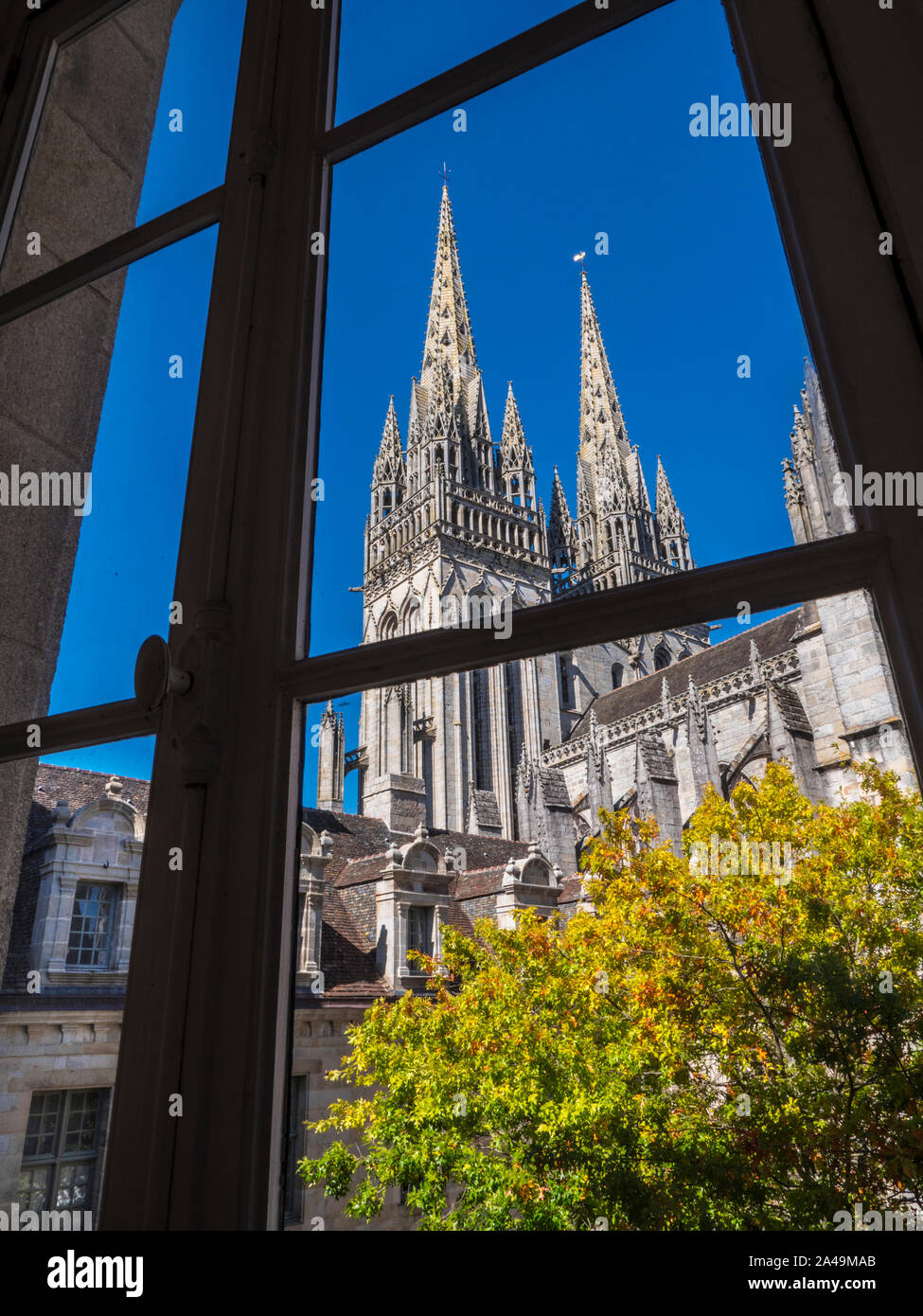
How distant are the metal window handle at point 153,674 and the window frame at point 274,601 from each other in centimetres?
2

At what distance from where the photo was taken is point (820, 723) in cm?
102

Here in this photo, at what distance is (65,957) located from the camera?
138 cm

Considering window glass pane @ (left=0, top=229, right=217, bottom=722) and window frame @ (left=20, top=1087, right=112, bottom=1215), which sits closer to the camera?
window frame @ (left=20, top=1087, right=112, bottom=1215)

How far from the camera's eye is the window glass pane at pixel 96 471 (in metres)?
1.69

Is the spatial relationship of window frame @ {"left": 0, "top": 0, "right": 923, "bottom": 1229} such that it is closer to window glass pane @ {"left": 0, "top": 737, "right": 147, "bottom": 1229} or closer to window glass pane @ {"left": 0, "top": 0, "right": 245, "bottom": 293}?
window glass pane @ {"left": 0, "top": 737, "right": 147, "bottom": 1229}

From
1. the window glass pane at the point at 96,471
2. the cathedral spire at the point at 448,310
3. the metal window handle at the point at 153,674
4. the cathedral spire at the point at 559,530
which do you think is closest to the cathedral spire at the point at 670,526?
the cathedral spire at the point at 559,530

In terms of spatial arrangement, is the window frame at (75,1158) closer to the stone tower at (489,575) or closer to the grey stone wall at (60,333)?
the grey stone wall at (60,333)

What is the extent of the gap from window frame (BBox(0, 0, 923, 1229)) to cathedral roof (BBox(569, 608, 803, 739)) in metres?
0.06

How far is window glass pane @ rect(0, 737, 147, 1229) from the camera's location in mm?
1201

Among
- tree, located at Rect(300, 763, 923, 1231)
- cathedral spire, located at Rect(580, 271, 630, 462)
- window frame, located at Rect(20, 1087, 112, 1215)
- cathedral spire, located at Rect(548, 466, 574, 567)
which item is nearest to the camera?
tree, located at Rect(300, 763, 923, 1231)

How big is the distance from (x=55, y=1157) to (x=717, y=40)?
2019 millimetres

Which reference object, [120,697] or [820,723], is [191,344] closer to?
[120,697]

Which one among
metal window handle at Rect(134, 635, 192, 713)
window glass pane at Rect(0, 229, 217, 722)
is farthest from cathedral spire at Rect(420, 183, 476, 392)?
metal window handle at Rect(134, 635, 192, 713)
